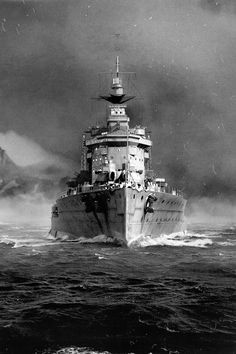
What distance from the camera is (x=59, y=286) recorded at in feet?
43.0

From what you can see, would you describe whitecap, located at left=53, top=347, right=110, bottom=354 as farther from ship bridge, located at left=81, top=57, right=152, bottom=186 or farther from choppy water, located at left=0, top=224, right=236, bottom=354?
ship bridge, located at left=81, top=57, right=152, bottom=186

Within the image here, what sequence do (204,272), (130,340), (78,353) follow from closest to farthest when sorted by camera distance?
(78,353) → (130,340) → (204,272)

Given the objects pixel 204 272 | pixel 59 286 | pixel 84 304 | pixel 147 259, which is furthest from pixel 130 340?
pixel 147 259

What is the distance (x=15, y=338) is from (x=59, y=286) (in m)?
5.40

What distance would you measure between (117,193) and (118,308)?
61.1ft

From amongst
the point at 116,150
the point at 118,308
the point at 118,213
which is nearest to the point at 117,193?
the point at 118,213

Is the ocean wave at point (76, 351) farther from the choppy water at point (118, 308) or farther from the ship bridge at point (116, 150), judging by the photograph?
the ship bridge at point (116, 150)

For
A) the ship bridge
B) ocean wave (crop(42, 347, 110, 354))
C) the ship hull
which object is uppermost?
the ship bridge

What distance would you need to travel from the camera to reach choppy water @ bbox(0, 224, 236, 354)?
750cm

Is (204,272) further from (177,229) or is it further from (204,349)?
(177,229)

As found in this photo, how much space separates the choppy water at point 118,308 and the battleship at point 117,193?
10680mm

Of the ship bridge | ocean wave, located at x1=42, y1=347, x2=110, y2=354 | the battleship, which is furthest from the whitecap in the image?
the ship bridge

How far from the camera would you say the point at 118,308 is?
998cm

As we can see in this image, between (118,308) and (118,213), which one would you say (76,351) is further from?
(118,213)
